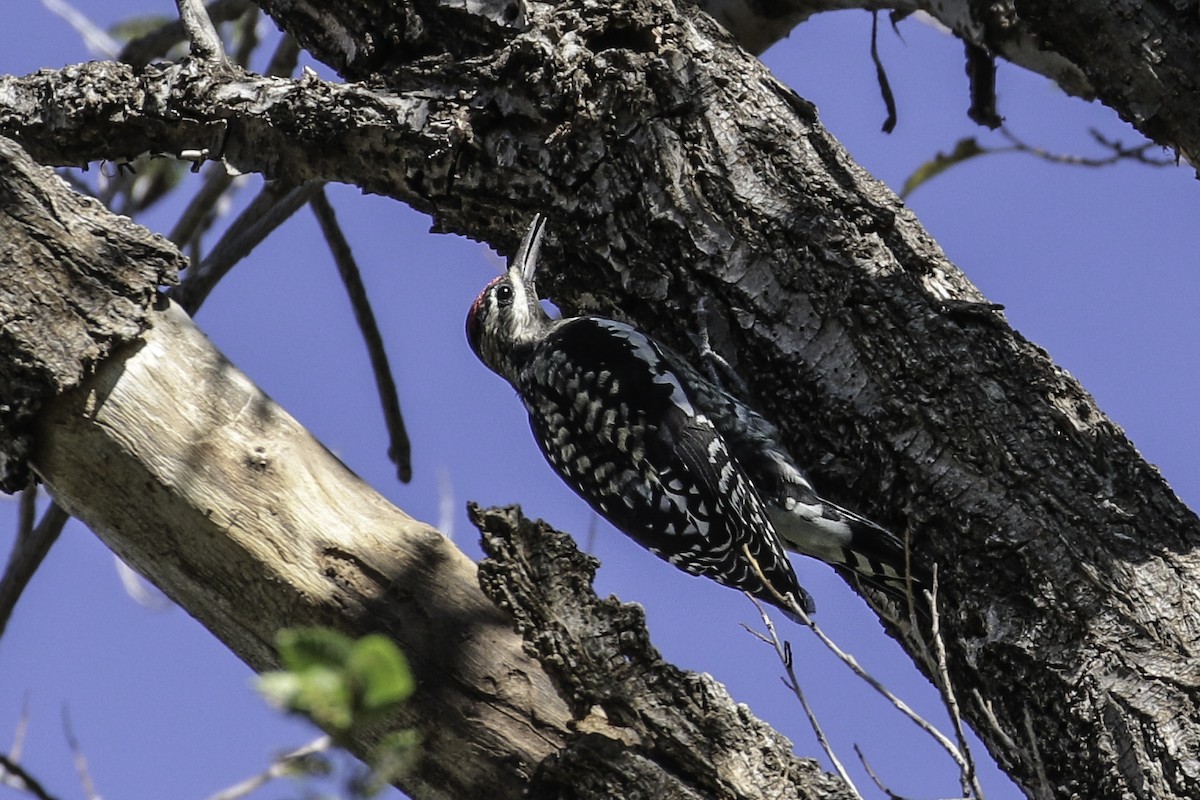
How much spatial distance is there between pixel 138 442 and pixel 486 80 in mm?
1311

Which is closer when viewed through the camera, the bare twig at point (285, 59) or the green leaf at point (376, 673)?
the green leaf at point (376, 673)

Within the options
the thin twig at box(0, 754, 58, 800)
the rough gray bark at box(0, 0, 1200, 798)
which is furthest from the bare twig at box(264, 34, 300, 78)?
the thin twig at box(0, 754, 58, 800)

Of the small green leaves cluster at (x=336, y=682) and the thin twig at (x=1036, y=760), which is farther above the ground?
the thin twig at (x=1036, y=760)

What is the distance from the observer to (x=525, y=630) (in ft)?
7.79

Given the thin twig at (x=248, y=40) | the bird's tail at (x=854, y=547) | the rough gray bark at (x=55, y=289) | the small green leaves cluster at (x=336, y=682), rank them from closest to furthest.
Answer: the small green leaves cluster at (x=336, y=682), the rough gray bark at (x=55, y=289), the bird's tail at (x=854, y=547), the thin twig at (x=248, y=40)

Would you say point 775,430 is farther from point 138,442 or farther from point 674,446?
point 138,442

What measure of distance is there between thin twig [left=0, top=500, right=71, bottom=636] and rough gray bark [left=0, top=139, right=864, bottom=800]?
3.54 ft

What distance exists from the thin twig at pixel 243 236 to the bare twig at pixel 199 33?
20.9 inches

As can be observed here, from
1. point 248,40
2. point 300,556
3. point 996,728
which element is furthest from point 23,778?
point 248,40

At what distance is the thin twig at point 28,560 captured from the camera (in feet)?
12.0

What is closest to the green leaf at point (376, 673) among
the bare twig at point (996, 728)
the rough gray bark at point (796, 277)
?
the bare twig at point (996, 728)

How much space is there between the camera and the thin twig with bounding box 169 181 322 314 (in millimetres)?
4020

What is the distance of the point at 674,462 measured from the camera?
404 centimetres

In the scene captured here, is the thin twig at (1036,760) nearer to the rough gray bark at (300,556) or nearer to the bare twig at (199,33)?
the rough gray bark at (300,556)
